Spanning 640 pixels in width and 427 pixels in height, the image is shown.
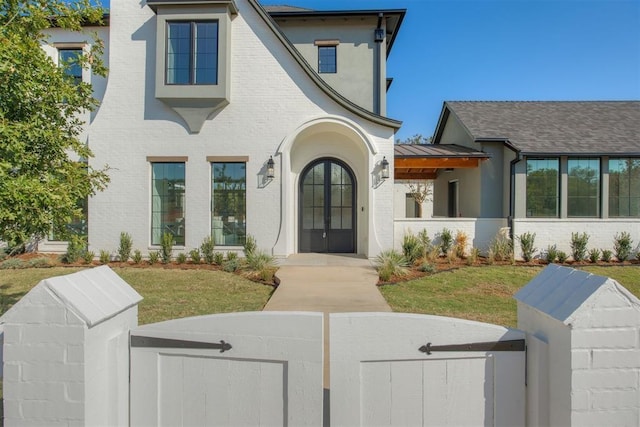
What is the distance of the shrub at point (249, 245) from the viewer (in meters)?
11.0

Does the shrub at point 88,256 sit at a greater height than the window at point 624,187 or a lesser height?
lesser

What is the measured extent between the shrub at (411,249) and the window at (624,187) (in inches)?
266

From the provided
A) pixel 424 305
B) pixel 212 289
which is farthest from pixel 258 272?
pixel 424 305

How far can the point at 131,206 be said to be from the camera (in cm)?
1141

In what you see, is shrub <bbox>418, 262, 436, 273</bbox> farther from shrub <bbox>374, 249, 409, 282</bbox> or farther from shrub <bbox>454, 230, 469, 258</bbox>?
shrub <bbox>454, 230, 469, 258</bbox>

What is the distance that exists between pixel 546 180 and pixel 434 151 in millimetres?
3586


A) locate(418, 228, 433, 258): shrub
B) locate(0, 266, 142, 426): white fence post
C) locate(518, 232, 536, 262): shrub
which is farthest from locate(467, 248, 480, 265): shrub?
locate(0, 266, 142, 426): white fence post

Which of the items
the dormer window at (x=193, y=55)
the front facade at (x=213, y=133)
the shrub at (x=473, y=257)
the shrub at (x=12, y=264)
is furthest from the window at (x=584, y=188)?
the shrub at (x=12, y=264)

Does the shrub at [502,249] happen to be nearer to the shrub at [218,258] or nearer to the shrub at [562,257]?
the shrub at [562,257]

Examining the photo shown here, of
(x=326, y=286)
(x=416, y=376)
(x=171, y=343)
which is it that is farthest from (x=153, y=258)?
(x=416, y=376)

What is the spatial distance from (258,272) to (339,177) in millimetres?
4584

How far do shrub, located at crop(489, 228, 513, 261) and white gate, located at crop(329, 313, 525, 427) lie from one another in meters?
10.0

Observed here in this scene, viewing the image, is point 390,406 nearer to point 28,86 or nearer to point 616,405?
point 616,405

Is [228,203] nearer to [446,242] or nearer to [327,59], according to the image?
[446,242]
